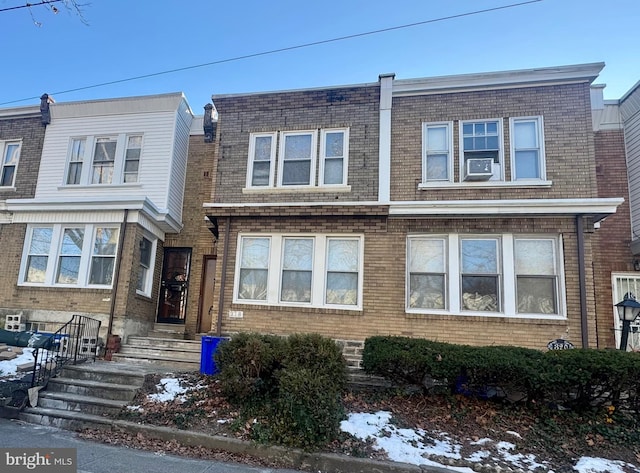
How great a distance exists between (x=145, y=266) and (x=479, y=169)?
900 cm

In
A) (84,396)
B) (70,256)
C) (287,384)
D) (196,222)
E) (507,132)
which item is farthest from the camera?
(196,222)

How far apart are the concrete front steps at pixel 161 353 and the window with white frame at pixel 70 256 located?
1.84 m

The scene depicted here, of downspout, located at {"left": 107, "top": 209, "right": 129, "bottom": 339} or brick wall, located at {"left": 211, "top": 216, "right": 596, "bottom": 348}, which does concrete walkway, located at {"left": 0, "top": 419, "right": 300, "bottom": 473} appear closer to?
downspout, located at {"left": 107, "top": 209, "right": 129, "bottom": 339}

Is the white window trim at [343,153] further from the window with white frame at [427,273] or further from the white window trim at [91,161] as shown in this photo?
the white window trim at [91,161]

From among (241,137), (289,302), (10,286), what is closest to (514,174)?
(289,302)

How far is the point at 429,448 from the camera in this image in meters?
5.19

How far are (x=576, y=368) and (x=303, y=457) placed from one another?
4.05m

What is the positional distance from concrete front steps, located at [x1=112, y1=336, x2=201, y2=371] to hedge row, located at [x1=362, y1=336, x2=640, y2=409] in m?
4.19

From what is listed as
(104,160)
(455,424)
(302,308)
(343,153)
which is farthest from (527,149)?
(104,160)

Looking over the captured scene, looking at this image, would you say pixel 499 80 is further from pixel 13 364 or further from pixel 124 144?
pixel 13 364

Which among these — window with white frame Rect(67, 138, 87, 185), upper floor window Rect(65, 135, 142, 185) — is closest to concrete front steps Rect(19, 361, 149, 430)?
upper floor window Rect(65, 135, 142, 185)

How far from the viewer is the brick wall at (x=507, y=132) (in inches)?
345

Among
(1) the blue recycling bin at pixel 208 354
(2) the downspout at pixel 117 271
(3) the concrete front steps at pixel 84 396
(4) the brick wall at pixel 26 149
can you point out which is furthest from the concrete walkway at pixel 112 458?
(4) the brick wall at pixel 26 149

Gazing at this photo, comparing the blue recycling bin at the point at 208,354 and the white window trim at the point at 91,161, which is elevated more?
the white window trim at the point at 91,161
